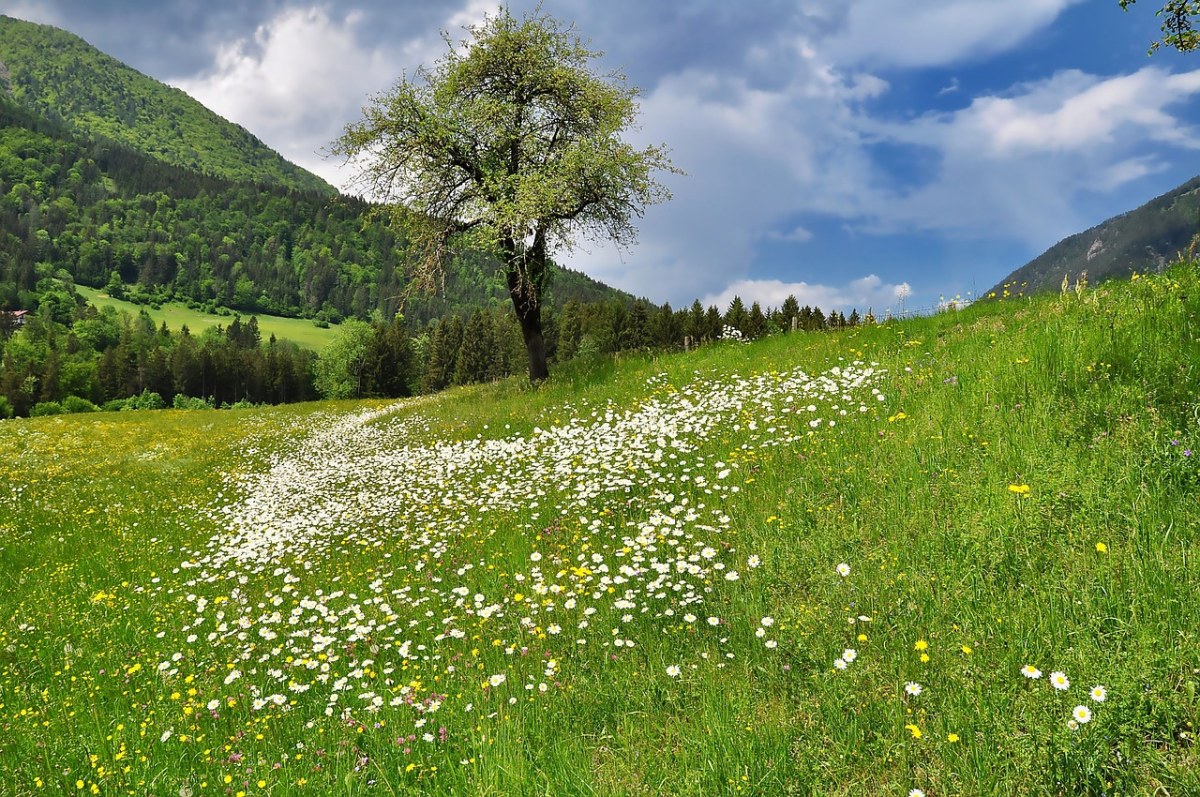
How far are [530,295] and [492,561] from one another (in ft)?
49.1

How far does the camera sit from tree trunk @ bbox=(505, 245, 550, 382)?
21234 mm

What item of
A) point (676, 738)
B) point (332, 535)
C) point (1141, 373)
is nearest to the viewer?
point (676, 738)

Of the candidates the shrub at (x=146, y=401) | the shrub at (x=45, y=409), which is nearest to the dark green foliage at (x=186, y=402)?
the shrub at (x=146, y=401)

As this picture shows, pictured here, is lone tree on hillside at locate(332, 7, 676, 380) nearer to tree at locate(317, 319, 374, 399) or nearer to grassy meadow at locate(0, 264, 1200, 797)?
grassy meadow at locate(0, 264, 1200, 797)

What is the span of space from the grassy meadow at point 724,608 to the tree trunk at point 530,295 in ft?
33.4

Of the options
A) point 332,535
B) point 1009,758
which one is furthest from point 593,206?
point 1009,758

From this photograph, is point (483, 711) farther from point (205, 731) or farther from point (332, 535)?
point (332, 535)

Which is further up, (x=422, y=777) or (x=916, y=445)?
(x=916, y=445)

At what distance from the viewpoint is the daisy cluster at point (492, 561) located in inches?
221

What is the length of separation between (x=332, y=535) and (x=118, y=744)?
17.6 feet

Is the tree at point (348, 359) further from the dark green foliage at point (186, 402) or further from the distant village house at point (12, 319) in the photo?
the distant village house at point (12, 319)

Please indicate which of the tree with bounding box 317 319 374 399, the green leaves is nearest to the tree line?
the tree with bounding box 317 319 374 399

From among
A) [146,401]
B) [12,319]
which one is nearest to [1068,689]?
[146,401]

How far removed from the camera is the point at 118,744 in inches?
217
